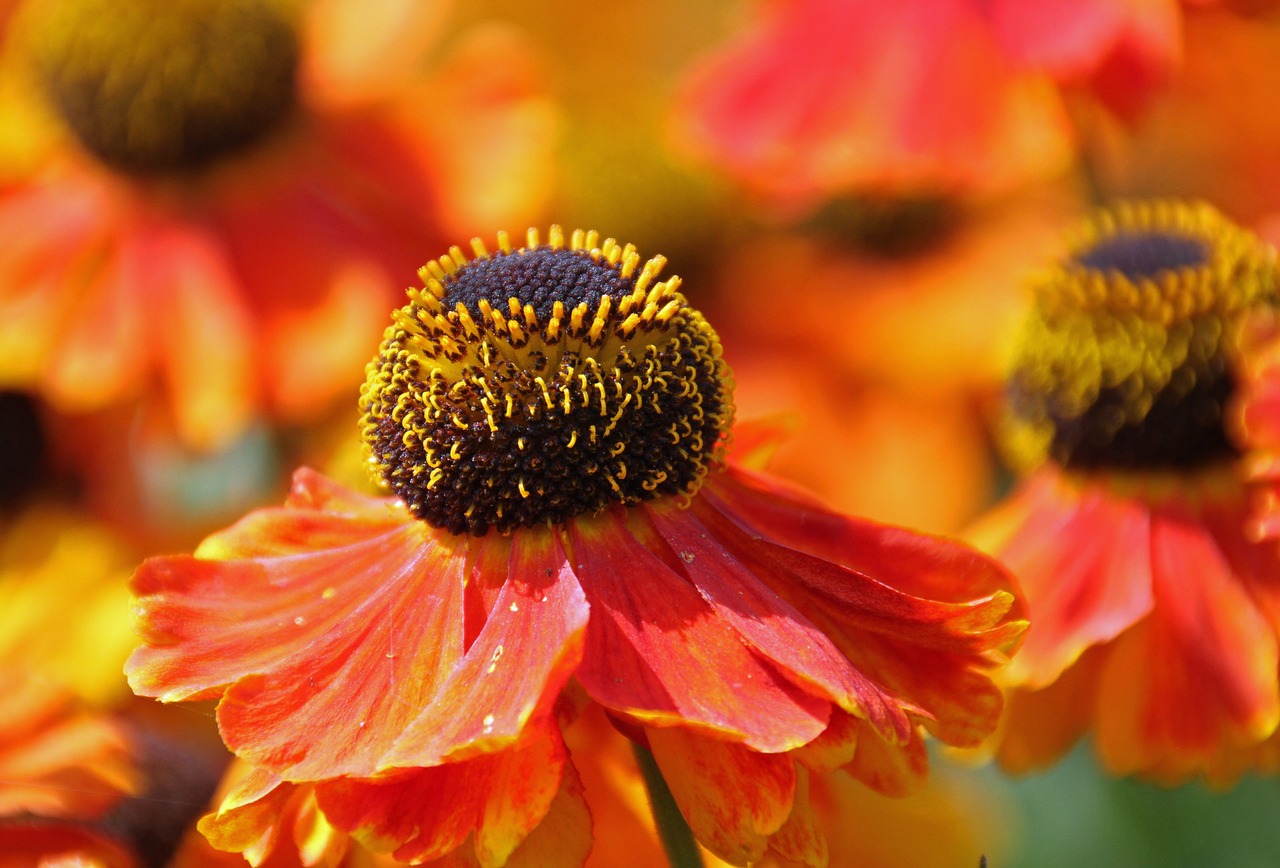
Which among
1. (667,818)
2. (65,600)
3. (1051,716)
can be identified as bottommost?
(65,600)

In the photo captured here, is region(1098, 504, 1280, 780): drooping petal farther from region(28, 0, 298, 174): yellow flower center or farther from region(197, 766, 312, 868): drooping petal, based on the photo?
region(28, 0, 298, 174): yellow flower center

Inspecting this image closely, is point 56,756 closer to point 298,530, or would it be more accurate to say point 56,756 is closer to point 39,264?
point 298,530

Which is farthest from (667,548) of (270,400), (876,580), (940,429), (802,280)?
(802,280)

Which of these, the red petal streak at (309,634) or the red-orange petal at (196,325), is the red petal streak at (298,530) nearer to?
the red petal streak at (309,634)

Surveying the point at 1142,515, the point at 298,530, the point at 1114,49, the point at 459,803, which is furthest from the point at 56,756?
the point at 1114,49

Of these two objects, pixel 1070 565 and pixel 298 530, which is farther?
pixel 1070 565

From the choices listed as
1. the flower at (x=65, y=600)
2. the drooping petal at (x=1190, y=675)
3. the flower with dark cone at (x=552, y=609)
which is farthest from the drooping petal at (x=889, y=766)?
the flower at (x=65, y=600)

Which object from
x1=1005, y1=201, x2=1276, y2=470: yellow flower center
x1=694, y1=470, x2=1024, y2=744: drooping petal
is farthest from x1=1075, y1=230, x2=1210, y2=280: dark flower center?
x1=694, y1=470, x2=1024, y2=744: drooping petal
